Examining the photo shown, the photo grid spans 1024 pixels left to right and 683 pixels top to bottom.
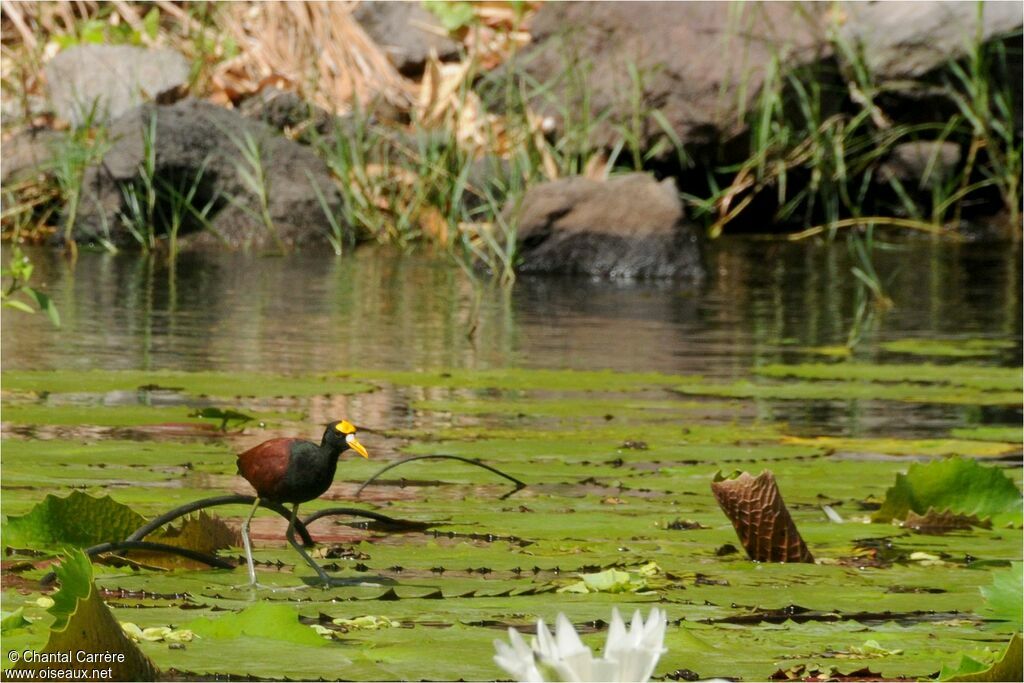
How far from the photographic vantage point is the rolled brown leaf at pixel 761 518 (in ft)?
6.13

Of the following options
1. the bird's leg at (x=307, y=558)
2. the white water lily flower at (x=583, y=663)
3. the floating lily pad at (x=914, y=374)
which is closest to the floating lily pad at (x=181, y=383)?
the floating lily pad at (x=914, y=374)

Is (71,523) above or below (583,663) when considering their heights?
below

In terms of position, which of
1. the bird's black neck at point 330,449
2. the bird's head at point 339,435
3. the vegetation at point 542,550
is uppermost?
the bird's head at point 339,435

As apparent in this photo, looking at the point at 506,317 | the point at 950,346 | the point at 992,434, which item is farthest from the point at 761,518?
the point at 506,317

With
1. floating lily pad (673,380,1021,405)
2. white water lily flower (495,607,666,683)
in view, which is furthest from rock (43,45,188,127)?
white water lily flower (495,607,666,683)

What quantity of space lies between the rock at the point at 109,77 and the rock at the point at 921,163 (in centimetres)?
478

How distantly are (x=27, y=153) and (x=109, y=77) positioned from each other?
4.00 feet

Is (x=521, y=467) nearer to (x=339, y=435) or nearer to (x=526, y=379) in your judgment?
(x=339, y=435)

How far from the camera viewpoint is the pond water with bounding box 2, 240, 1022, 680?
58.4 inches

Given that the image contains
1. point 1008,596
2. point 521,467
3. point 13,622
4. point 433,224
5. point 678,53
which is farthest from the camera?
point 678,53

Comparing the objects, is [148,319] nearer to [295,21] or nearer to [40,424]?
[40,424]

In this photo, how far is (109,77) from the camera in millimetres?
10453

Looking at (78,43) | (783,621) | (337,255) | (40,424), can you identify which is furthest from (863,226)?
(783,621)

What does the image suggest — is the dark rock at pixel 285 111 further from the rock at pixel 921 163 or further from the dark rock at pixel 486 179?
the rock at pixel 921 163
